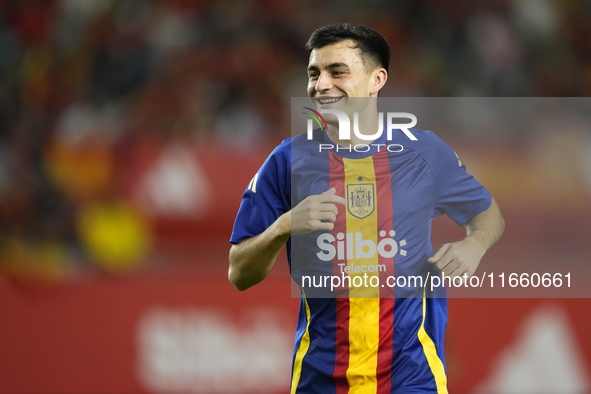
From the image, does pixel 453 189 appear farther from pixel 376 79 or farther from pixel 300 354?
pixel 300 354

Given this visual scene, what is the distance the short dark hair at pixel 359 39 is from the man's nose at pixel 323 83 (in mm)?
141

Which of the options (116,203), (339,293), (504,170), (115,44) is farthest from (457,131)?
(115,44)

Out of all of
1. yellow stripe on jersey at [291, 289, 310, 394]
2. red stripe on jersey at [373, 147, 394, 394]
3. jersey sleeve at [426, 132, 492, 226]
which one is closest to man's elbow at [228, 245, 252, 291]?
yellow stripe on jersey at [291, 289, 310, 394]

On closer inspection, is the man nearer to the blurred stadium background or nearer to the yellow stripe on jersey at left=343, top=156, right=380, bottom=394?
the yellow stripe on jersey at left=343, top=156, right=380, bottom=394

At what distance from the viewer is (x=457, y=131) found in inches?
212

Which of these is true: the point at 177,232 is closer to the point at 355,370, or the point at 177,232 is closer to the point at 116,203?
the point at 116,203

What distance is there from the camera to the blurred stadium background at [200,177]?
13.8 feet

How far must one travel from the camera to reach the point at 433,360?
227cm

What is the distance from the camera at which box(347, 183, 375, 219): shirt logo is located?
2.34 metres

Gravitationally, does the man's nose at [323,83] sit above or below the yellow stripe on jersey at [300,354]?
above

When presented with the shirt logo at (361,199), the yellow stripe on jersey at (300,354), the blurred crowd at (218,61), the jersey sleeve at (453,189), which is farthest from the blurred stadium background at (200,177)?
the yellow stripe on jersey at (300,354)

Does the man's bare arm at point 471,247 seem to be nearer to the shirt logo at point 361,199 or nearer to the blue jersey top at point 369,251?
the blue jersey top at point 369,251

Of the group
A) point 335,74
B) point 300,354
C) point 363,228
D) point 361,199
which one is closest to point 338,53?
point 335,74

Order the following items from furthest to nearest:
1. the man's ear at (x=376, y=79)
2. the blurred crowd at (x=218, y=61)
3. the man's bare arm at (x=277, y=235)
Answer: the blurred crowd at (x=218, y=61), the man's ear at (x=376, y=79), the man's bare arm at (x=277, y=235)
